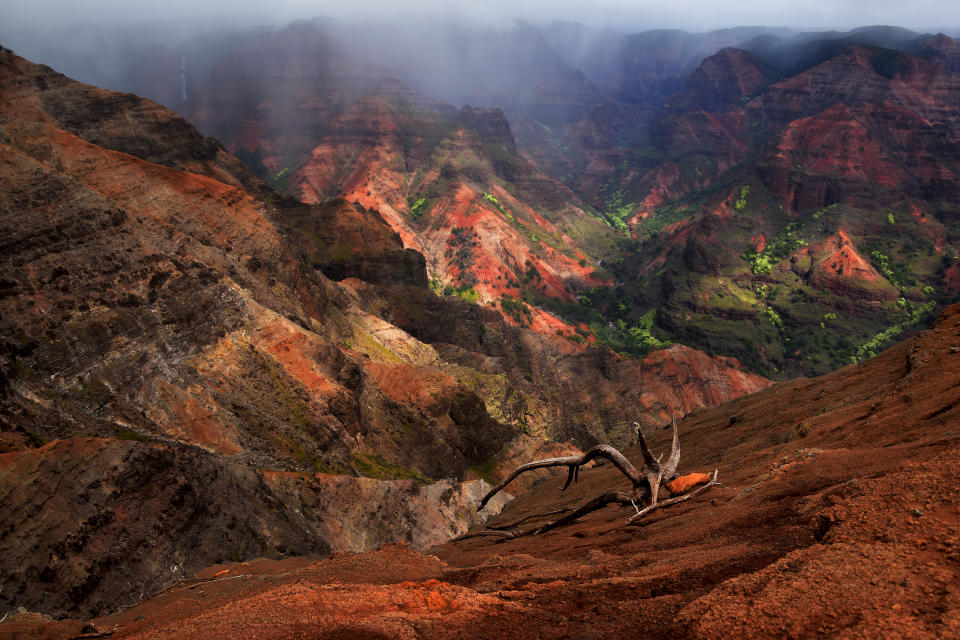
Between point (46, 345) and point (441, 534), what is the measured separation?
17.7 meters

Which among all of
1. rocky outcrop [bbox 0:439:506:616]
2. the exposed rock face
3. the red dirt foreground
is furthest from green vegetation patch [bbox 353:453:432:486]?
the exposed rock face

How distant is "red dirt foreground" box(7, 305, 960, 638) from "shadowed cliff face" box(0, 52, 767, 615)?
2.90 m

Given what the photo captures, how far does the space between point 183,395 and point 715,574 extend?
21.3m

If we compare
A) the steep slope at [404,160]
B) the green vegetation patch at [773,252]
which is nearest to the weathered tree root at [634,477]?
the steep slope at [404,160]

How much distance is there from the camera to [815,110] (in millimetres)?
155375

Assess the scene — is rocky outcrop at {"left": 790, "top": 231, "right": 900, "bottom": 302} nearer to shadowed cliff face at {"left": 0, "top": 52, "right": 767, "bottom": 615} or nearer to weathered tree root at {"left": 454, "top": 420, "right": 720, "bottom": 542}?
shadowed cliff face at {"left": 0, "top": 52, "right": 767, "bottom": 615}

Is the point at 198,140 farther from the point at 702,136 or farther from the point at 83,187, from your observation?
the point at 702,136

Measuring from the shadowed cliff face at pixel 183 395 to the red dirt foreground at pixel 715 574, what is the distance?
290 centimetres

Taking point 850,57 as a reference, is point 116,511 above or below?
below

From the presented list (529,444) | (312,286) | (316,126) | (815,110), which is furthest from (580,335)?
(815,110)

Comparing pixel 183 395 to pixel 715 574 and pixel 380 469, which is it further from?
pixel 715 574

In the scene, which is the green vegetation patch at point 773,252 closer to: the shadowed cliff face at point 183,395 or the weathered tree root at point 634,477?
the shadowed cliff face at point 183,395

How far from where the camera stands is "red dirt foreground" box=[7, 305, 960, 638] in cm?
397

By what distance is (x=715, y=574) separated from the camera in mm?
5285
